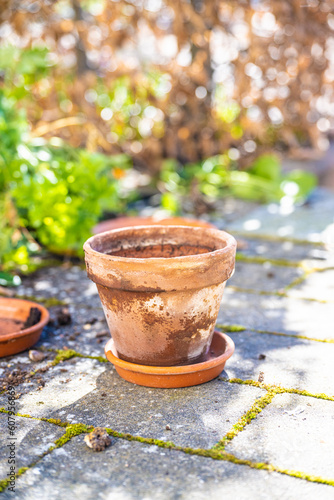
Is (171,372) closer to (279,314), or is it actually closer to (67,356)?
(67,356)

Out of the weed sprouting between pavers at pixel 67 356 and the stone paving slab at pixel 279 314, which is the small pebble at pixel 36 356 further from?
the stone paving slab at pixel 279 314

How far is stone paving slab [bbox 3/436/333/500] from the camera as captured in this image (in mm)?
1577

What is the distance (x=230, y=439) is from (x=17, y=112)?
3.07m

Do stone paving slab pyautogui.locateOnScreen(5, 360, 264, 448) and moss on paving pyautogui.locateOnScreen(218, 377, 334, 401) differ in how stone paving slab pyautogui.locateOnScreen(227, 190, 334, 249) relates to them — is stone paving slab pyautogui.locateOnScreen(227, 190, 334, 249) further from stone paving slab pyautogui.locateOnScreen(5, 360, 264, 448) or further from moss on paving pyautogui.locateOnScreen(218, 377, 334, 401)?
stone paving slab pyautogui.locateOnScreen(5, 360, 264, 448)

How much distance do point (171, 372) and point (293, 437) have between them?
0.51 metres

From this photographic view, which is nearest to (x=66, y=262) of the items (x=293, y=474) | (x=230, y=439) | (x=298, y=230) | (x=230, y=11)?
(x=298, y=230)

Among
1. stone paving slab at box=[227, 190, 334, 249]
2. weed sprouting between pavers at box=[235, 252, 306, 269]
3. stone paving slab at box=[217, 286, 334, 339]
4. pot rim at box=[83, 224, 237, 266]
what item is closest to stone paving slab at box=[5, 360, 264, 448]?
pot rim at box=[83, 224, 237, 266]

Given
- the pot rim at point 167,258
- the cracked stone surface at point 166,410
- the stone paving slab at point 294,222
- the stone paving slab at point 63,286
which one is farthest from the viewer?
the stone paving slab at point 294,222

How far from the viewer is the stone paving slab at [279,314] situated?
276cm

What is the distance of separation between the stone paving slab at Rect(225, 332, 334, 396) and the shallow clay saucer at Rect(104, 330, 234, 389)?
13 centimetres

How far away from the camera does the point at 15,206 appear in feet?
12.2

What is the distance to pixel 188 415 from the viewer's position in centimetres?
199

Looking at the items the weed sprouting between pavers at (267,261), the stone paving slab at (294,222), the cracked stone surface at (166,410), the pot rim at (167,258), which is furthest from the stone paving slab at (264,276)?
the cracked stone surface at (166,410)

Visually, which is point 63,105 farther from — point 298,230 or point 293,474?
point 293,474
